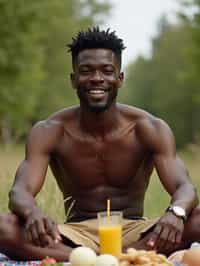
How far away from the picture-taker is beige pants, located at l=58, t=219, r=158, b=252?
448 cm

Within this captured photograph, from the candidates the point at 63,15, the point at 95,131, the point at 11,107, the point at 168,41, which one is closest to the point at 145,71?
the point at 168,41

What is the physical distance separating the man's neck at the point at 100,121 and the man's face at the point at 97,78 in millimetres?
115

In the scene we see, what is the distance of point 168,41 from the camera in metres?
40.0

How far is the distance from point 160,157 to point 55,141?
634mm

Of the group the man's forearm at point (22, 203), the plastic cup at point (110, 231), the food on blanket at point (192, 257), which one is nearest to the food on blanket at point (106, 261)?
the plastic cup at point (110, 231)

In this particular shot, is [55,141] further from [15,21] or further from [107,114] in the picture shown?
[15,21]

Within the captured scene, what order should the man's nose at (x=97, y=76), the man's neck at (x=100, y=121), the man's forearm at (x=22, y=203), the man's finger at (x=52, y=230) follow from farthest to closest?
1. the man's neck at (x=100, y=121)
2. the man's nose at (x=97, y=76)
3. the man's forearm at (x=22, y=203)
4. the man's finger at (x=52, y=230)

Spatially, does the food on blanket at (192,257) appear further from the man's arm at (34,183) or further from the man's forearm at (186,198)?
the man's arm at (34,183)

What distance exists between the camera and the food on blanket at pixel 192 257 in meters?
3.79

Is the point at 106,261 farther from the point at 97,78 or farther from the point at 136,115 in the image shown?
the point at 136,115

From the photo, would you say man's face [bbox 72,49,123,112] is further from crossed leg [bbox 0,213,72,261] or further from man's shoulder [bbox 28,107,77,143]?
crossed leg [bbox 0,213,72,261]

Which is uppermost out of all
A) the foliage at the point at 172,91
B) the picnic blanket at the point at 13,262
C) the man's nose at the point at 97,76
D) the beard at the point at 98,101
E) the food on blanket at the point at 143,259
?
the man's nose at the point at 97,76

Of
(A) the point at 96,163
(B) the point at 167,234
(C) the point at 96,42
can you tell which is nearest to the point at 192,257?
(B) the point at 167,234

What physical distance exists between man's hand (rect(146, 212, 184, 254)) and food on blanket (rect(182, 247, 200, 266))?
0.56 feet
